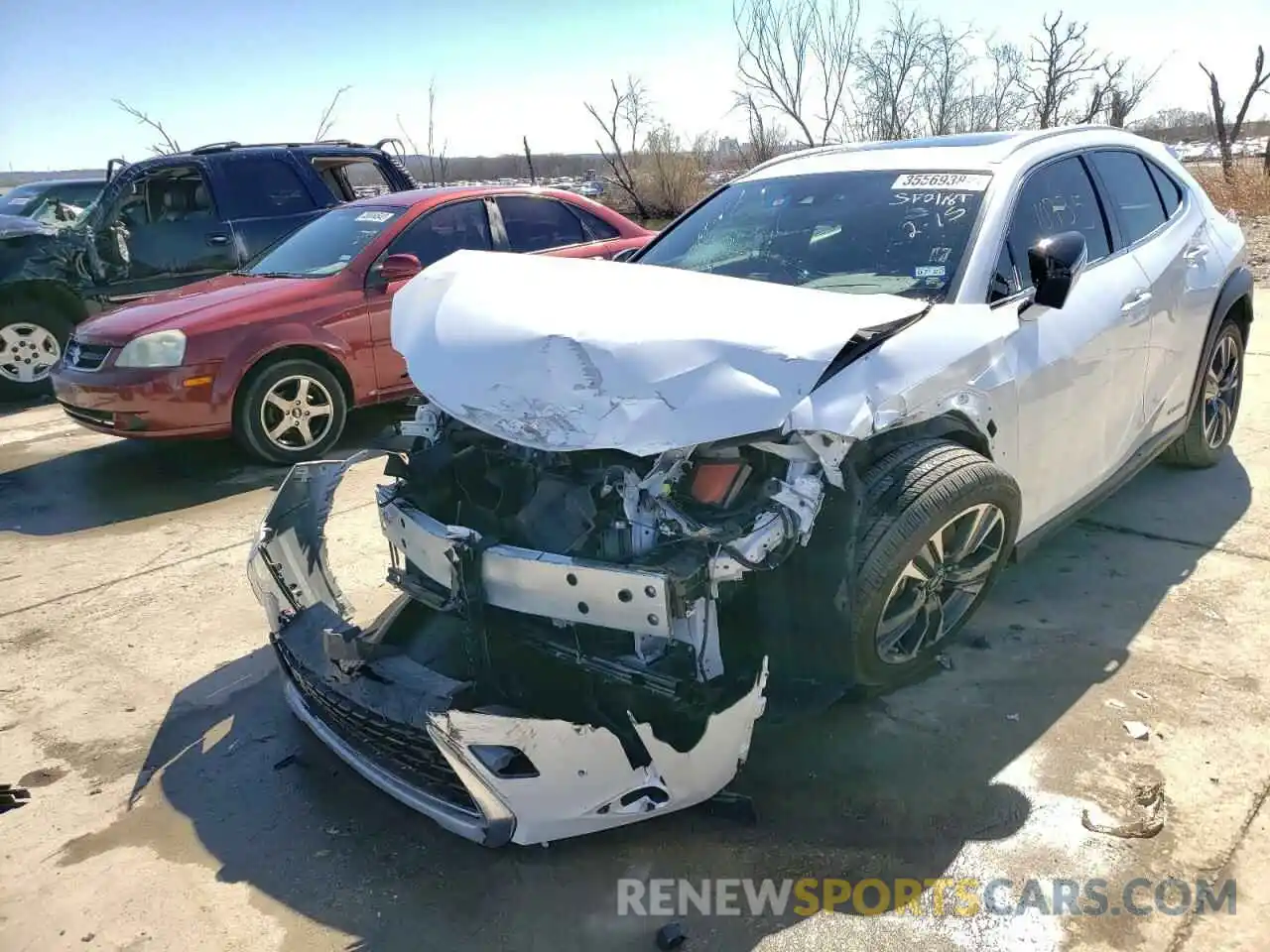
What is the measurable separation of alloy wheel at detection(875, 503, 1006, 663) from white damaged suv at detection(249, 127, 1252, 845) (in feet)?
0.04

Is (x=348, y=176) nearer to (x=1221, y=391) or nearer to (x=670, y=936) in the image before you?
(x=1221, y=391)

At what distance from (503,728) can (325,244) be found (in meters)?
5.45

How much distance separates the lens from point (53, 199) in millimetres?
11148

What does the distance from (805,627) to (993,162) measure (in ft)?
6.56

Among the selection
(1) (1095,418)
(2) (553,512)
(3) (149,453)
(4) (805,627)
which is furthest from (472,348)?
(3) (149,453)

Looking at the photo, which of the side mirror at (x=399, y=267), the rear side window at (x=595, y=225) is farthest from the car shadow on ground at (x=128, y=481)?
the rear side window at (x=595, y=225)

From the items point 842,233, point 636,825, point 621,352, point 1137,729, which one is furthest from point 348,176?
point 1137,729

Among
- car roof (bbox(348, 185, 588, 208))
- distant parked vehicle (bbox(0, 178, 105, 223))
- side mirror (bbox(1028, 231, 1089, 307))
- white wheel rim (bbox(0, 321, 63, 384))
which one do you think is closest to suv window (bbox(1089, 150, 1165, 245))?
side mirror (bbox(1028, 231, 1089, 307))

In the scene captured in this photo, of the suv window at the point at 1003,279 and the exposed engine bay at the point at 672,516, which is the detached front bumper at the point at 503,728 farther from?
the suv window at the point at 1003,279

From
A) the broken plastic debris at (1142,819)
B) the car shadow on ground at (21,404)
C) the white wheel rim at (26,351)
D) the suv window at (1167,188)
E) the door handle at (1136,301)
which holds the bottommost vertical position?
the broken plastic debris at (1142,819)

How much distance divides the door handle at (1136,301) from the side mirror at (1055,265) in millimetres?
606

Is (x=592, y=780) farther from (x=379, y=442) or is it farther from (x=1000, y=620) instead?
(x=1000, y=620)

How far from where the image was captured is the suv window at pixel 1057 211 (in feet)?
11.5

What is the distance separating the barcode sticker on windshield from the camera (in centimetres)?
354
